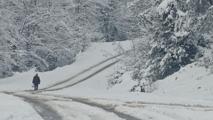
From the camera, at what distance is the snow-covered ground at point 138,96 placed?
1772 centimetres

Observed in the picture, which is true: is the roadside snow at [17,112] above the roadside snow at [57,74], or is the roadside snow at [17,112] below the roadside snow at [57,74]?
below

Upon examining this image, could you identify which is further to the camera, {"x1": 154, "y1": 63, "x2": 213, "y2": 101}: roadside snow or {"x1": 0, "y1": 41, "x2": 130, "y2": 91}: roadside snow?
{"x1": 0, "y1": 41, "x2": 130, "y2": 91}: roadside snow

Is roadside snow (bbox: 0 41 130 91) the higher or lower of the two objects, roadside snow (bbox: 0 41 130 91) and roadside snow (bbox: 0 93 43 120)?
the higher

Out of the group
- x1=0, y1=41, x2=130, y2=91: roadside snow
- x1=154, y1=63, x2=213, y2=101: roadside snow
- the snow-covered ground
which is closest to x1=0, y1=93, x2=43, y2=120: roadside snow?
the snow-covered ground

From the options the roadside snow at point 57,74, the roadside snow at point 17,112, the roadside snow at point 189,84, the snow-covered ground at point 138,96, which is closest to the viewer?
the roadside snow at point 17,112

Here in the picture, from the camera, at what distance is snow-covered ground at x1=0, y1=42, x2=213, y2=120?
17.7 metres

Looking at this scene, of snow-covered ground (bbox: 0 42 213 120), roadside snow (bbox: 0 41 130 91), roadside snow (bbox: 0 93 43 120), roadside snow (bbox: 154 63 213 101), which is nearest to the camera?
roadside snow (bbox: 0 93 43 120)

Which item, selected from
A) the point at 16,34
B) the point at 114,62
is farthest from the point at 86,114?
the point at 114,62

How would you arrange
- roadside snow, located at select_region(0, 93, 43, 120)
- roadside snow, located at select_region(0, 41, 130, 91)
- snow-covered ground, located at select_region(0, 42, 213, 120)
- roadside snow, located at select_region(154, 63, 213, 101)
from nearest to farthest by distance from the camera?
roadside snow, located at select_region(0, 93, 43, 120)
snow-covered ground, located at select_region(0, 42, 213, 120)
roadside snow, located at select_region(154, 63, 213, 101)
roadside snow, located at select_region(0, 41, 130, 91)

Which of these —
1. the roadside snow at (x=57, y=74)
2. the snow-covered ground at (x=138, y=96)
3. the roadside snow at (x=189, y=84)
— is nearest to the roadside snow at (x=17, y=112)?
the snow-covered ground at (x=138, y=96)

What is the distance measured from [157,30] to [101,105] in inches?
479

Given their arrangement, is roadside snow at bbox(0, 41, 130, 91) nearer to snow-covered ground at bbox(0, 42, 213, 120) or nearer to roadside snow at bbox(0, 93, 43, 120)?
snow-covered ground at bbox(0, 42, 213, 120)

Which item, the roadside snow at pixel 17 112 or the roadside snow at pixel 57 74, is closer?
the roadside snow at pixel 17 112

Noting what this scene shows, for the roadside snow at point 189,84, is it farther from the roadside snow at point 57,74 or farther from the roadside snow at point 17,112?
the roadside snow at point 57,74
